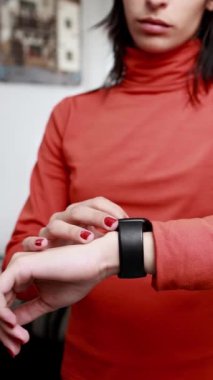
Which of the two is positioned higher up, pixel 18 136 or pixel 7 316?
pixel 7 316

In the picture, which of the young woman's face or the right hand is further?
the young woman's face

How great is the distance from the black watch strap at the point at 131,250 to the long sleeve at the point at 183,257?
21mm

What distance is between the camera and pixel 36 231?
89 cm

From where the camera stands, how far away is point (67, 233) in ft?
2.10

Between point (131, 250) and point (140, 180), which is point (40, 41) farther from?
point (131, 250)

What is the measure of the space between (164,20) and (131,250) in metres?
0.44

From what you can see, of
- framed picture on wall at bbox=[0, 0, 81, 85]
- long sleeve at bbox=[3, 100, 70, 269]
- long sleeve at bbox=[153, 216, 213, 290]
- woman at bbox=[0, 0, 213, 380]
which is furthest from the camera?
framed picture on wall at bbox=[0, 0, 81, 85]

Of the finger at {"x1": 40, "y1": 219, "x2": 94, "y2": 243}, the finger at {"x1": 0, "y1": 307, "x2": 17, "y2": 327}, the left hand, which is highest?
the finger at {"x1": 40, "y1": 219, "x2": 94, "y2": 243}

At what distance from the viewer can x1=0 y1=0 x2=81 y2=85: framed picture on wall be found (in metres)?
1.88

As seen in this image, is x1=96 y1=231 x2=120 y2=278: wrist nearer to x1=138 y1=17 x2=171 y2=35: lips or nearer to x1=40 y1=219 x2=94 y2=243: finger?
x1=40 y1=219 x2=94 y2=243: finger

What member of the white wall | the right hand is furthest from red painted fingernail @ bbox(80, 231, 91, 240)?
the white wall

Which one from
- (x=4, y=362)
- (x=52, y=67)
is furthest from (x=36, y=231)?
(x=52, y=67)

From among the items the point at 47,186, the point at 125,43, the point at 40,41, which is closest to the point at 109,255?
the point at 47,186

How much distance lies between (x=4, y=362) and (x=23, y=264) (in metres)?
1.09
